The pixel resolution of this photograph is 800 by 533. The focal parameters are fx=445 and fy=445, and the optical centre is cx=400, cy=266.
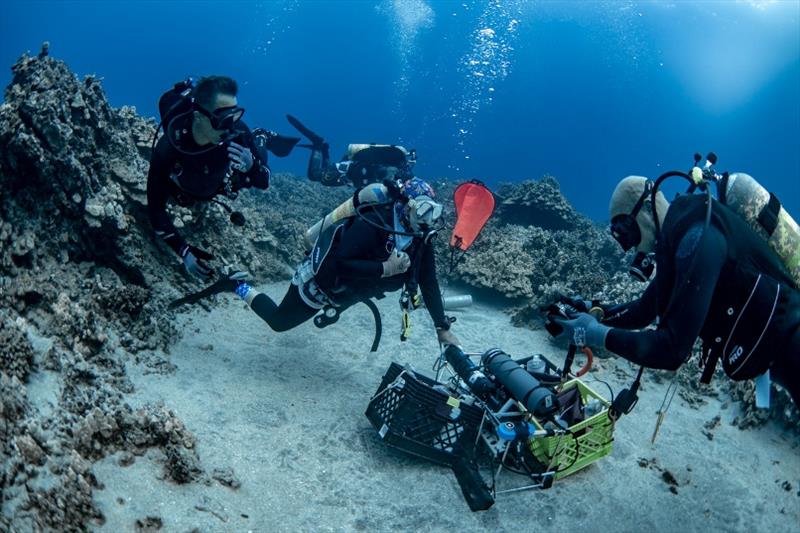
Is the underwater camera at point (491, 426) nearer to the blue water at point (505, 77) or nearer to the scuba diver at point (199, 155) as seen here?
the scuba diver at point (199, 155)

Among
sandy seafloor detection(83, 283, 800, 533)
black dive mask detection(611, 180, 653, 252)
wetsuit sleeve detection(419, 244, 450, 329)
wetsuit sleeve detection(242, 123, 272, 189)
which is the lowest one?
sandy seafloor detection(83, 283, 800, 533)

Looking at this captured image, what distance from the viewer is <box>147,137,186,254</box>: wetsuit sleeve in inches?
206

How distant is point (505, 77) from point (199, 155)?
101 meters

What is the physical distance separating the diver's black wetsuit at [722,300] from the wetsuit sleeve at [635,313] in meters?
0.97

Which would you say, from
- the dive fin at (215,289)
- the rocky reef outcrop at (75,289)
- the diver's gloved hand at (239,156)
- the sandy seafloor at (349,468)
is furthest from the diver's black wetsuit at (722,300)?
the dive fin at (215,289)

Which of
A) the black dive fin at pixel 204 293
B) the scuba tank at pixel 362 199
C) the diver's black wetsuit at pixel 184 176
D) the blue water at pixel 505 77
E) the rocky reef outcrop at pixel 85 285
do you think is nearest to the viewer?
the rocky reef outcrop at pixel 85 285

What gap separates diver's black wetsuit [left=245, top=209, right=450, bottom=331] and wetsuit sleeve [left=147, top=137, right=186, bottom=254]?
165 cm

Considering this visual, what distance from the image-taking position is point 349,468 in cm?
427

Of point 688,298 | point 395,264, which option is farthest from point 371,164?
point 688,298

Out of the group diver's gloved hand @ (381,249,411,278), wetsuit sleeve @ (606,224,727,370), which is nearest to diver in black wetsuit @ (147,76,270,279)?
diver's gloved hand @ (381,249,411,278)

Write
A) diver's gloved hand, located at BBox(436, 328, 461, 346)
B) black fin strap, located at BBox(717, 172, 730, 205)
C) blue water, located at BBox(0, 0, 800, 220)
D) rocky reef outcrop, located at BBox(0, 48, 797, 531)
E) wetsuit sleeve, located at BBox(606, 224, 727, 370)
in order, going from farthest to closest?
blue water, located at BBox(0, 0, 800, 220), diver's gloved hand, located at BBox(436, 328, 461, 346), black fin strap, located at BBox(717, 172, 730, 205), rocky reef outcrop, located at BBox(0, 48, 797, 531), wetsuit sleeve, located at BBox(606, 224, 727, 370)

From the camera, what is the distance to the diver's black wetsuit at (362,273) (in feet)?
17.0

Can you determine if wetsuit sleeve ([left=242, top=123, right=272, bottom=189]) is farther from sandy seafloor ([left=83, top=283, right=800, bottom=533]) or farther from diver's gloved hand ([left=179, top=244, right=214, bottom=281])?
sandy seafloor ([left=83, top=283, right=800, bottom=533])

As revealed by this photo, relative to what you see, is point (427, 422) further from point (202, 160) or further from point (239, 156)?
point (202, 160)
